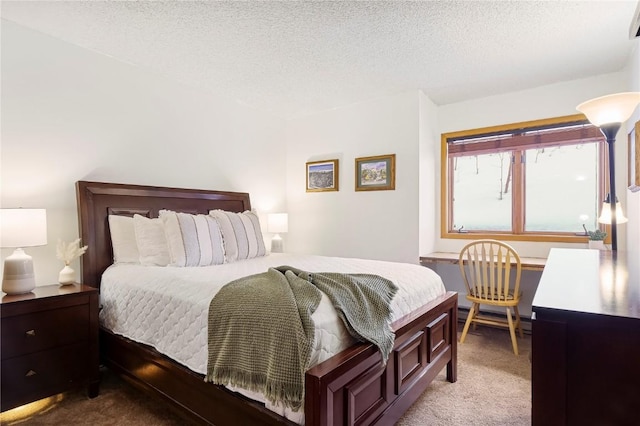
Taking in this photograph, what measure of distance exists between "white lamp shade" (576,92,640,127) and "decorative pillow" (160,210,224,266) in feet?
8.22

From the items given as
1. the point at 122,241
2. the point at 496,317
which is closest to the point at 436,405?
the point at 496,317

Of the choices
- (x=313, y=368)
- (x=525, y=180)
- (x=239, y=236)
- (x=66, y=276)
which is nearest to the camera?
(x=313, y=368)

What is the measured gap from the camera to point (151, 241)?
2627mm

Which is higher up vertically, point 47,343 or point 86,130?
point 86,130

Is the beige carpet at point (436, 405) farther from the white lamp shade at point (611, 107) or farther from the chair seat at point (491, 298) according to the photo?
the white lamp shade at point (611, 107)

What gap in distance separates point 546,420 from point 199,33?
2.78 meters

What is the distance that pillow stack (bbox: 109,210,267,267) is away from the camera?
2570mm

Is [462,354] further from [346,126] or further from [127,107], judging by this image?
[127,107]

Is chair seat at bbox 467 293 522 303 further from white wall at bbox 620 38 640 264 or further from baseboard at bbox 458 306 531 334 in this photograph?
white wall at bbox 620 38 640 264

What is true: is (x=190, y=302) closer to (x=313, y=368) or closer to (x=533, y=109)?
(x=313, y=368)

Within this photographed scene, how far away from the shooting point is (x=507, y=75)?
10.5 ft

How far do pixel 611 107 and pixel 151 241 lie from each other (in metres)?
2.94

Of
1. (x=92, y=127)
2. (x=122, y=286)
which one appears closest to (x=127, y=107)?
(x=92, y=127)

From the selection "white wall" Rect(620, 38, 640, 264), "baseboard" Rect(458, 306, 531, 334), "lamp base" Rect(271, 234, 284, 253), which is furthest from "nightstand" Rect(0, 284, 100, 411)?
"white wall" Rect(620, 38, 640, 264)
